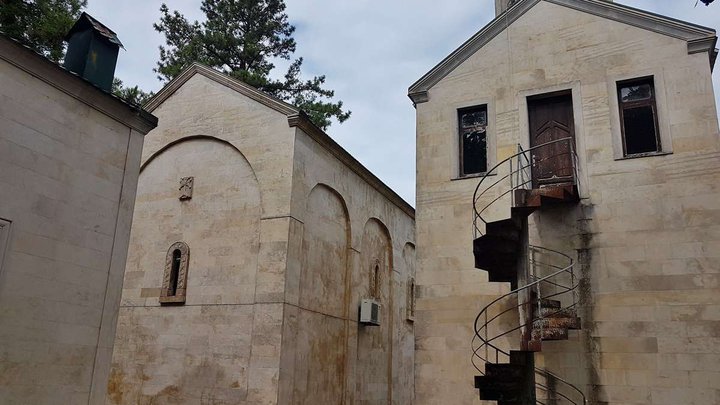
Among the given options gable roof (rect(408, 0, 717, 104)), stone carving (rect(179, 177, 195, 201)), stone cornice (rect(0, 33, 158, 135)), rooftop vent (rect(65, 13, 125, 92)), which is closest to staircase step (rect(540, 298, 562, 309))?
gable roof (rect(408, 0, 717, 104))

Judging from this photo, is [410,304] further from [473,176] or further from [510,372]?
[510,372]

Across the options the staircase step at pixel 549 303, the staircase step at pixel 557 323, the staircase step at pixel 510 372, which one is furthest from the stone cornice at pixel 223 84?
the staircase step at pixel 510 372

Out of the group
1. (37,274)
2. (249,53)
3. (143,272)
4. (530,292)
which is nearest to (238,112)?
(143,272)

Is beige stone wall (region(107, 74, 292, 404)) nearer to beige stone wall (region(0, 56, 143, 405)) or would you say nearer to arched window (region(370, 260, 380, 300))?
beige stone wall (region(0, 56, 143, 405))

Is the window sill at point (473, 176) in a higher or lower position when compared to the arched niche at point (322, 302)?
higher

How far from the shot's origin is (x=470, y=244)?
1127cm

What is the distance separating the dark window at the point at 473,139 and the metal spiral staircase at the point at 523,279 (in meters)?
0.53

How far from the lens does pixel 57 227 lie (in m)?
8.62

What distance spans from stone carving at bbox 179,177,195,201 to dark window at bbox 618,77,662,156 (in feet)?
34.1

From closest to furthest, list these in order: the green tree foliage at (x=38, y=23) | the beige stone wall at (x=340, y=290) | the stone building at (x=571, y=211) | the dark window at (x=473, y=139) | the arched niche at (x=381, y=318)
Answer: the stone building at (x=571, y=211), the dark window at (x=473, y=139), the beige stone wall at (x=340, y=290), the arched niche at (x=381, y=318), the green tree foliage at (x=38, y=23)

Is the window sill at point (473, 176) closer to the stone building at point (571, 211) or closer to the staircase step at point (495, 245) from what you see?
the stone building at point (571, 211)

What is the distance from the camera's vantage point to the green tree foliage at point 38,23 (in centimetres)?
1761

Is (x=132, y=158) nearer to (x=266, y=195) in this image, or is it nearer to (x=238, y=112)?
(x=266, y=195)

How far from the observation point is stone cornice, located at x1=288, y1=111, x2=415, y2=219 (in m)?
14.3
